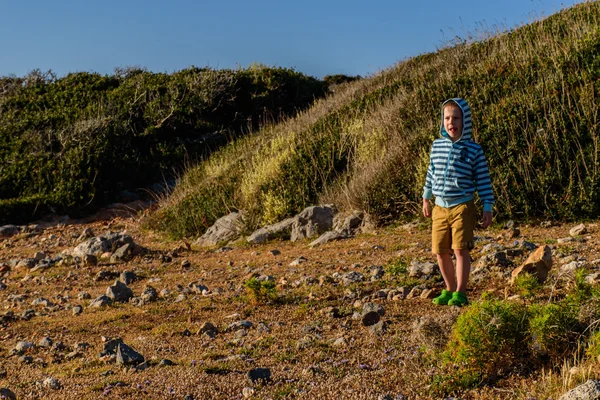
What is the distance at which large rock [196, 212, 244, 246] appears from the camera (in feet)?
39.5

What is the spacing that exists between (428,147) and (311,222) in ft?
7.70

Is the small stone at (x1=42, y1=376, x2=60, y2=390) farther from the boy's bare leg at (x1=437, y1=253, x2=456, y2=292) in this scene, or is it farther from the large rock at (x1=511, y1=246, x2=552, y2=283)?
the large rock at (x1=511, y1=246, x2=552, y2=283)

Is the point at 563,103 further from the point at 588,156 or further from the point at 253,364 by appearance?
the point at 253,364

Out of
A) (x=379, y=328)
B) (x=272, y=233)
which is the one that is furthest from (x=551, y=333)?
(x=272, y=233)

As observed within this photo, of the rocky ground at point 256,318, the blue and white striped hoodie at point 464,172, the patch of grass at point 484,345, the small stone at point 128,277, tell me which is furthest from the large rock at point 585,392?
the small stone at point 128,277

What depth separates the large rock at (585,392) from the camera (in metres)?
2.94

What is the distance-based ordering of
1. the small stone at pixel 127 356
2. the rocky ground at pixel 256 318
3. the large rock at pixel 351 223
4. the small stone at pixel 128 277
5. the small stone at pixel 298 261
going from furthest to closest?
the large rock at pixel 351 223
the small stone at pixel 128 277
the small stone at pixel 298 261
the small stone at pixel 127 356
the rocky ground at pixel 256 318

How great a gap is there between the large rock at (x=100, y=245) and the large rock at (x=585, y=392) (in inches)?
355

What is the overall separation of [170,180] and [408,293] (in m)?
13.5

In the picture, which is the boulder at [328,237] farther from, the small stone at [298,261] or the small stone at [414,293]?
the small stone at [414,293]

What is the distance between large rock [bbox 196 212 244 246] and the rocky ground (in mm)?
979

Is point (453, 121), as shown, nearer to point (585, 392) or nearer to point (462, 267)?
point (462, 267)

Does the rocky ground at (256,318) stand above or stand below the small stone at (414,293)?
above

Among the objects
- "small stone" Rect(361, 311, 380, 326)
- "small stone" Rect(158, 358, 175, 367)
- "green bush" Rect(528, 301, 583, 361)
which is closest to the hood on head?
"small stone" Rect(361, 311, 380, 326)
